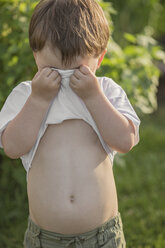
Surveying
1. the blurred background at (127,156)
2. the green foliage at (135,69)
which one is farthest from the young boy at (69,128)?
the green foliage at (135,69)

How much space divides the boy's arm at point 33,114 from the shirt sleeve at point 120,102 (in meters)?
0.29

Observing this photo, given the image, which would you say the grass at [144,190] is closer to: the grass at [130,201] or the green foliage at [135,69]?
the grass at [130,201]

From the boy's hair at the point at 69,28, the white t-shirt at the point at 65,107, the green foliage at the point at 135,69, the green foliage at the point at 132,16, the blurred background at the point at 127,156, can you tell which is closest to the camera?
the boy's hair at the point at 69,28

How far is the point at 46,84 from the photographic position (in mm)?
1744

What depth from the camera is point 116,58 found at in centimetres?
310

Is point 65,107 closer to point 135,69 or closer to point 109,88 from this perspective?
point 109,88

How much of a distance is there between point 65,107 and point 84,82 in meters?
0.16

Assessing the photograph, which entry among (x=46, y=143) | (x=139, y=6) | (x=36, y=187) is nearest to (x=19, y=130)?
(x=46, y=143)

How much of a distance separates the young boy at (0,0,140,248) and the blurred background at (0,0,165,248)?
929mm

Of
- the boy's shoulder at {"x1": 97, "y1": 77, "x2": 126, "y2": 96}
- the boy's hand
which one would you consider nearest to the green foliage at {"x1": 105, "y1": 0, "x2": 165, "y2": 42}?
the boy's shoulder at {"x1": 97, "y1": 77, "x2": 126, "y2": 96}

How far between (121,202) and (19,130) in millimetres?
2528

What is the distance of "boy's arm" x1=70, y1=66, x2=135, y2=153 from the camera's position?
5.74ft

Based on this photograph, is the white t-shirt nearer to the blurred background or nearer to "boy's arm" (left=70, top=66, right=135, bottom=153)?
"boy's arm" (left=70, top=66, right=135, bottom=153)

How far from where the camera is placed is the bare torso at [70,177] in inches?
73.0
